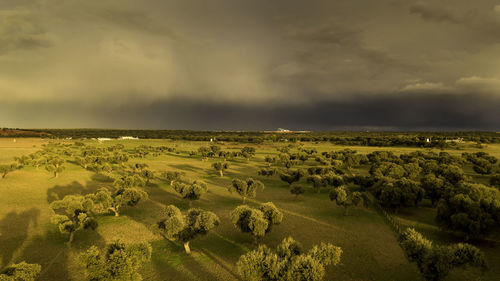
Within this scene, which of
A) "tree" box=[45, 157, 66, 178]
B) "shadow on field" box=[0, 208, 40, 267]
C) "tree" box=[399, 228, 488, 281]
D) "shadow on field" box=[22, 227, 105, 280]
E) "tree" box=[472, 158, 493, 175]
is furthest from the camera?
"tree" box=[472, 158, 493, 175]

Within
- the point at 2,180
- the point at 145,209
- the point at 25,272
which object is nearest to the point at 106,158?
the point at 2,180

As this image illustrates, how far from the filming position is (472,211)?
35.3 meters

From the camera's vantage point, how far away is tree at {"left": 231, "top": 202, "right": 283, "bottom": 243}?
3228 cm

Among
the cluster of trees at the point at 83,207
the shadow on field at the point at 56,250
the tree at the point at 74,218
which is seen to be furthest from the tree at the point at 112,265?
the cluster of trees at the point at 83,207

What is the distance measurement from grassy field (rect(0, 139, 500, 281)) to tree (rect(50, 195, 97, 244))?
6.61ft

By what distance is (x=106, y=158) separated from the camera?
103 m

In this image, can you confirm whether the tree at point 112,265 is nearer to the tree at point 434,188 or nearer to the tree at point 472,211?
the tree at point 472,211

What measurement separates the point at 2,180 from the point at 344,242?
94721 millimetres

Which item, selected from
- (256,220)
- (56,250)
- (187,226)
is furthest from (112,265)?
(56,250)

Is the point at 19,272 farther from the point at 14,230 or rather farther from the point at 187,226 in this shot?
the point at 14,230

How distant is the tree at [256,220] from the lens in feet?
106

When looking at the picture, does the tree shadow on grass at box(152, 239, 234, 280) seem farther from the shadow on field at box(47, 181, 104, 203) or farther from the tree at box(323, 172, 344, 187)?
the tree at box(323, 172, 344, 187)

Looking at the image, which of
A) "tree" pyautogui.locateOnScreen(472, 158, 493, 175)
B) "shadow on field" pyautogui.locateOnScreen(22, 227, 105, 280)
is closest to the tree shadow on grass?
"shadow on field" pyautogui.locateOnScreen(22, 227, 105, 280)

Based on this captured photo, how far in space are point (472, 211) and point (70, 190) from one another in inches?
3437
